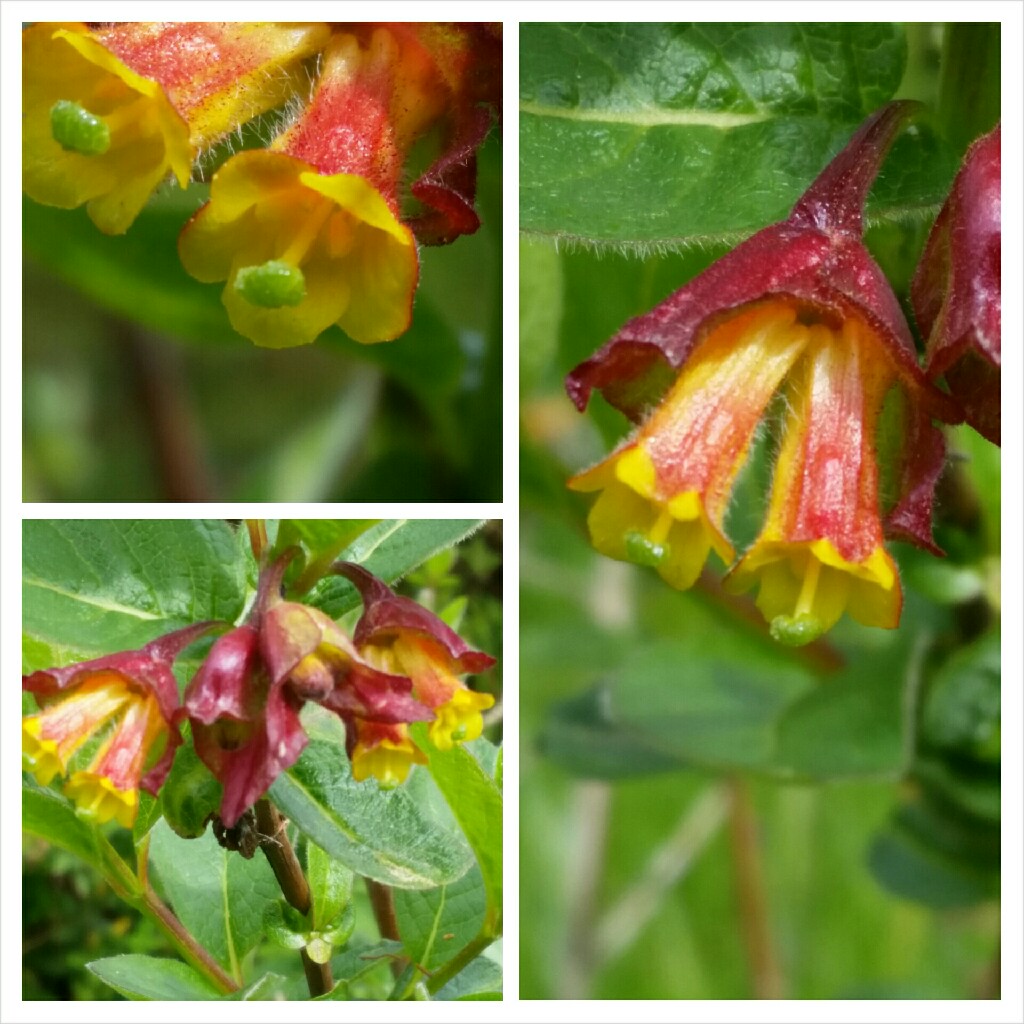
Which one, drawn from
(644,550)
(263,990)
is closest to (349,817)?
(263,990)

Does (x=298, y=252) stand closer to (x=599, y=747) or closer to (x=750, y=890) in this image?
(x=599, y=747)

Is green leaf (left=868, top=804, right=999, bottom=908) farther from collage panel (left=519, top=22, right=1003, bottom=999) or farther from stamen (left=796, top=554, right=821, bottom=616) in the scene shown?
stamen (left=796, top=554, right=821, bottom=616)

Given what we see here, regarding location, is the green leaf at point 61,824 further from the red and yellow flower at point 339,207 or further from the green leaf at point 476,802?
the red and yellow flower at point 339,207

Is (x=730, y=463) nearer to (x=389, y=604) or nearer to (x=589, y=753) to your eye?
(x=389, y=604)

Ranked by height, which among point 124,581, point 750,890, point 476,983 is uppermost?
point 124,581

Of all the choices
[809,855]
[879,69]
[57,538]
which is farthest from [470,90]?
[809,855]

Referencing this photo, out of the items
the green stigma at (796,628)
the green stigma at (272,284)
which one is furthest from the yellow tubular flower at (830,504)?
the green stigma at (272,284)
